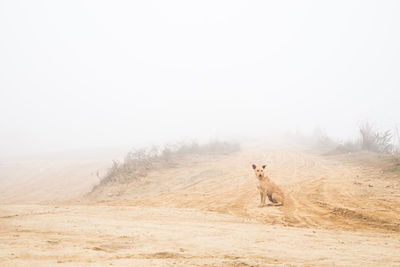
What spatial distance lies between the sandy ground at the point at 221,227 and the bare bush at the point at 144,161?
113 cm

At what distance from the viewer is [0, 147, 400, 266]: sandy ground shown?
381cm

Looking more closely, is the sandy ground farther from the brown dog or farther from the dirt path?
the brown dog

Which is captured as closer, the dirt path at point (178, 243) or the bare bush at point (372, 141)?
the dirt path at point (178, 243)

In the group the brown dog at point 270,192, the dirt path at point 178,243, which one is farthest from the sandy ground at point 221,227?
the brown dog at point 270,192

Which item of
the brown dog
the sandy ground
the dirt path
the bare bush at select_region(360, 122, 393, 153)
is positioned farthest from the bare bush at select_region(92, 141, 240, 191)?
the bare bush at select_region(360, 122, 393, 153)

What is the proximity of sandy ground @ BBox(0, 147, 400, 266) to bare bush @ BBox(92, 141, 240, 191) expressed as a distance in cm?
113

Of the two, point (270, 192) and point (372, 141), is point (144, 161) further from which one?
point (372, 141)

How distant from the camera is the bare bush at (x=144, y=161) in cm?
1385

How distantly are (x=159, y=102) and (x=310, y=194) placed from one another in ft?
334

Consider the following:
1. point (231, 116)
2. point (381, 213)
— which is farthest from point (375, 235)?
point (231, 116)

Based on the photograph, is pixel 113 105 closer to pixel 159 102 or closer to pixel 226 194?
pixel 159 102

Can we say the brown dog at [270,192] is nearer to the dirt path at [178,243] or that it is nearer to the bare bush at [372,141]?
the dirt path at [178,243]

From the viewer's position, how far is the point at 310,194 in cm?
983

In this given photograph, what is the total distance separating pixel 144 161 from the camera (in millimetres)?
16250
